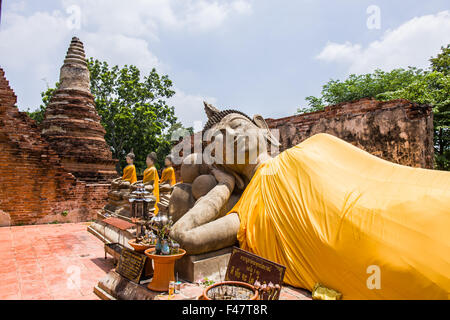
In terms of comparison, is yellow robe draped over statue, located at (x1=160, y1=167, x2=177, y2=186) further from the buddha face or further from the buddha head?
the buddha face

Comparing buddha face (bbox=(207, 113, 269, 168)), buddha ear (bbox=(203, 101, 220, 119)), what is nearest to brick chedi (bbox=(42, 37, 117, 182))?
buddha ear (bbox=(203, 101, 220, 119))

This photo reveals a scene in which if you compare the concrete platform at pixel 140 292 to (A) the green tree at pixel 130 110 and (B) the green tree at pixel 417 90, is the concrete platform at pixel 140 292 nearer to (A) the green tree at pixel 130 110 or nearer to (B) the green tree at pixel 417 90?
(B) the green tree at pixel 417 90

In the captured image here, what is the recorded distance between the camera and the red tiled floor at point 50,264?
11.6 feet

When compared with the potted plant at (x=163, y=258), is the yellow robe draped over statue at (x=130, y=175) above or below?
above

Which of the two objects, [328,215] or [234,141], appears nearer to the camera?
[328,215]

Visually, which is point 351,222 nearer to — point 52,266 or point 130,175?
point 52,266

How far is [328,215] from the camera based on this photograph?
306cm

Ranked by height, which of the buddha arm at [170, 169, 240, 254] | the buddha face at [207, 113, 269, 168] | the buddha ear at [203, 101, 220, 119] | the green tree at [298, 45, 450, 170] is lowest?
the buddha arm at [170, 169, 240, 254]

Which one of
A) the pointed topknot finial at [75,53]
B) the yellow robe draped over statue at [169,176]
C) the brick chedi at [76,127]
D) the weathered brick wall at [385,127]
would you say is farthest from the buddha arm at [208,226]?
the pointed topknot finial at [75,53]

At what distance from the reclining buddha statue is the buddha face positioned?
2 cm

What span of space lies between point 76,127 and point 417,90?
13590mm

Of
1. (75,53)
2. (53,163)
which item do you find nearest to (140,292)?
(53,163)

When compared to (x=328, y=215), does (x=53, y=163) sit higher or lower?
higher

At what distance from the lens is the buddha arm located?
10.9 ft
